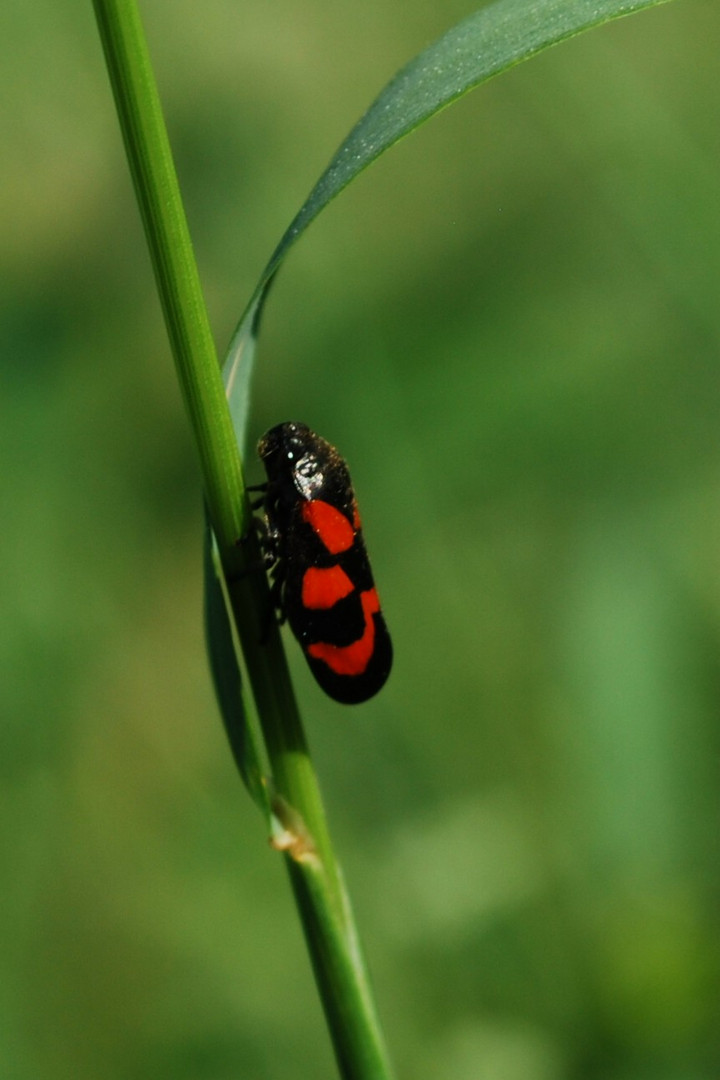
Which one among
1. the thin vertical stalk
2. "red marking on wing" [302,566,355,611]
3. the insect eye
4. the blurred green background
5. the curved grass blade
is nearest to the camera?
the thin vertical stalk

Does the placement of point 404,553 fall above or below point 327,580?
above

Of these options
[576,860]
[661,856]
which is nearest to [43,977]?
[576,860]

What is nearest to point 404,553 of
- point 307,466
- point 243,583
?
point 307,466

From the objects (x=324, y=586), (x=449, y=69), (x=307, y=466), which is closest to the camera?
(x=449, y=69)

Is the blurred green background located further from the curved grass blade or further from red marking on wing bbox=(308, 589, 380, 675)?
the curved grass blade

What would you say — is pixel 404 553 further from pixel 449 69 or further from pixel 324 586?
pixel 449 69

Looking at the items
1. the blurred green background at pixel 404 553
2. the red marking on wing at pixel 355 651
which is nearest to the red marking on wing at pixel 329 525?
the red marking on wing at pixel 355 651

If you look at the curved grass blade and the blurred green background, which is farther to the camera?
the blurred green background

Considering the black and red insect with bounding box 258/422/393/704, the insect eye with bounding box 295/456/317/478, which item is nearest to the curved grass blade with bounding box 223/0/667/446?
the black and red insect with bounding box 258/422/393/704
